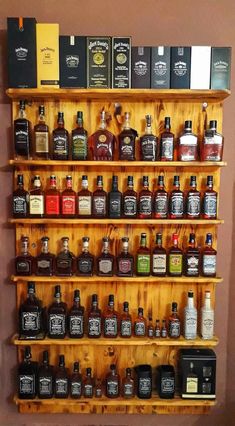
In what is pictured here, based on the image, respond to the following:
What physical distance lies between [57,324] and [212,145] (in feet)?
4.09

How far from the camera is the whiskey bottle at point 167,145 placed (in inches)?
86.5

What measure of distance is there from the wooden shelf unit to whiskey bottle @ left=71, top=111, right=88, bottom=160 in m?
0.06

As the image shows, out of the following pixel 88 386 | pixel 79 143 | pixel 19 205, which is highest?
pixel 79 143

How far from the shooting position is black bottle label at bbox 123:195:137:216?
2.21m

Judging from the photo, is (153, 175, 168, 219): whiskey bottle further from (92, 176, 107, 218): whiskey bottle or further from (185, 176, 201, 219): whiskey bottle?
(92, 176, 107, 218): whiskey bottle

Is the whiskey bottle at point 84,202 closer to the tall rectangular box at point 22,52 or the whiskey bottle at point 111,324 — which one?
the whiskey bottle at point 111,324

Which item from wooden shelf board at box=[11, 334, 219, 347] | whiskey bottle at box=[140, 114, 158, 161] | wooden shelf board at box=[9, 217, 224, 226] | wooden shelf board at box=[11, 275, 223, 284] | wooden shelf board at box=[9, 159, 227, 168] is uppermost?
whiskey bottle at box=[140, 114, 158, 161]

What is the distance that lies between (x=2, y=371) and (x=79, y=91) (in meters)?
1.63

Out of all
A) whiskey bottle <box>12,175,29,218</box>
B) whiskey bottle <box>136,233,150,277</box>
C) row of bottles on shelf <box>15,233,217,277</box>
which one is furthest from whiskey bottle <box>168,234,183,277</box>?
whiskey bottle <box>12,175,29,218</box>

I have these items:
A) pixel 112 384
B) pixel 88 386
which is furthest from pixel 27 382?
pixel 112 384

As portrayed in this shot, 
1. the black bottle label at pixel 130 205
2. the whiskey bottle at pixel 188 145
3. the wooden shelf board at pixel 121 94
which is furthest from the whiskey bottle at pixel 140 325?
the wooden shelf board at pixel 121 94

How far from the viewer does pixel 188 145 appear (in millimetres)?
2195

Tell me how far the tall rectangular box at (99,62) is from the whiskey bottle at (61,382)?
1478 millimetres

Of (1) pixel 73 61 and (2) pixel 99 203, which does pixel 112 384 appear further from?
(1) pixel 73 61
